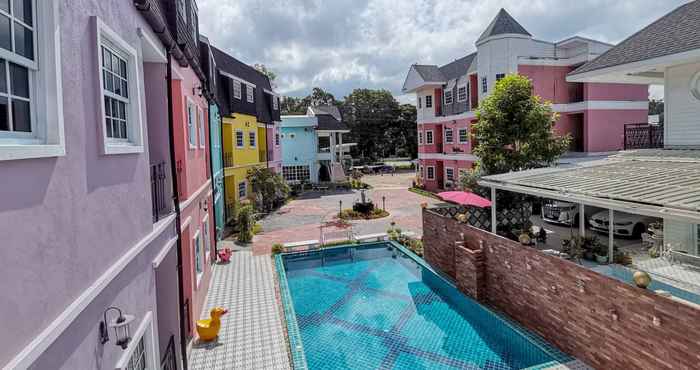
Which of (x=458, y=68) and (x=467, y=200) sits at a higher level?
(x=458, y=68)

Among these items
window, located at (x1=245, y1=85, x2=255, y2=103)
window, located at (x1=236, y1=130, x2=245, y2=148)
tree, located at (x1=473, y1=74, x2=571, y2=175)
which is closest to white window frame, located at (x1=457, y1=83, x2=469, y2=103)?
tree, located at (x1=473, y1=74, x2=571, y2=175)

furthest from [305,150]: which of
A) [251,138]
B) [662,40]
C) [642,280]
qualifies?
[642,280]

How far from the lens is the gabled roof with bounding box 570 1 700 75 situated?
40.1ft

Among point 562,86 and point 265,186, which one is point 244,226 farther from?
point 562,86

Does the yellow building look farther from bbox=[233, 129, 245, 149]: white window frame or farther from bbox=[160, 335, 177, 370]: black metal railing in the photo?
bbox=[160, 335, 177, 370]: black metal railing

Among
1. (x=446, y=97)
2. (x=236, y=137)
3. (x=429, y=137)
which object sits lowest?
(x=236, y=137)

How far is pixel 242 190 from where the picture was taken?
1077 inches

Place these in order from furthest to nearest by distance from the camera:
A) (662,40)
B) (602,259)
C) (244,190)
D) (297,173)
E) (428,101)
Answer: (297,173)
(428,101)
(244,190)
(602,259)
(662,40)

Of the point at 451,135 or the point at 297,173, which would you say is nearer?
the point at 451,135

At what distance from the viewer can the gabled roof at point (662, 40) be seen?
481 inches

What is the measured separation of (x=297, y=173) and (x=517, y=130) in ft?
93.5

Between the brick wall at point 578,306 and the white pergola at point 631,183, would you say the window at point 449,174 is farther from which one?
the brick wall at point 578,306

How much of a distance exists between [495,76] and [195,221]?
2205 centimetres

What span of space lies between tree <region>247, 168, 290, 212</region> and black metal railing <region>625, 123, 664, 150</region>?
67.7 feet
